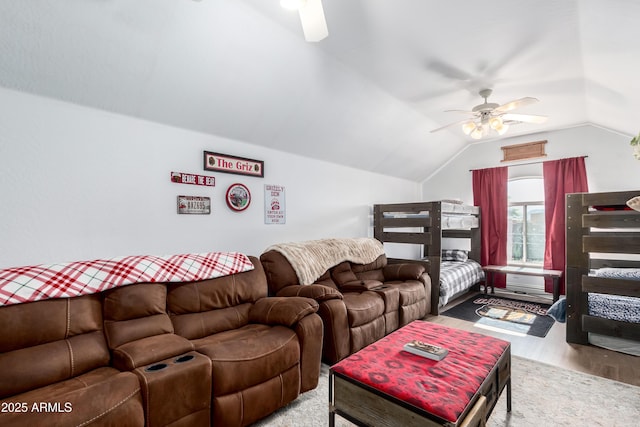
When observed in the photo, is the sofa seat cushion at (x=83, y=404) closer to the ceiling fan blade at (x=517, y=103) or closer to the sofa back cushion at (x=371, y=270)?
the sofa back cushion at (x=371, y=270)

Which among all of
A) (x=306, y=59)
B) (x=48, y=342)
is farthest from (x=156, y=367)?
(x=306, y=59)

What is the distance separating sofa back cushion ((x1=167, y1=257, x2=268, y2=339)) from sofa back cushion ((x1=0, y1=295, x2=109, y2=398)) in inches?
18.3

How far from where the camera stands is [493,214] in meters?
5.37

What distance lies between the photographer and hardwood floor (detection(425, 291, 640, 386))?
2.52 meters

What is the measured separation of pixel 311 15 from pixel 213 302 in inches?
79.7

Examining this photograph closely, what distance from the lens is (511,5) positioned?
1977 mm

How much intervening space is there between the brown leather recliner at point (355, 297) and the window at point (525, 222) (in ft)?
8.46

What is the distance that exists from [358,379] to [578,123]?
5276 mm

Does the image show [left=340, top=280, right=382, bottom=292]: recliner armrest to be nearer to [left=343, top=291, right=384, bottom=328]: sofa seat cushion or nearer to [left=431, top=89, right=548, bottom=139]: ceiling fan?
[left=343, top=291, right=384, bottom=328]: sofa seat cushion

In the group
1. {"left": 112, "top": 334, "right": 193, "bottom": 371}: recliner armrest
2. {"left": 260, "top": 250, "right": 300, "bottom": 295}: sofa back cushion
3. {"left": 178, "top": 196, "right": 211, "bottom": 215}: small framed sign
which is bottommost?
{"left": 112, "top": 334, "right": 193, "bottom": 371}: recliner armrest

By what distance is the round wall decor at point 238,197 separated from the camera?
9.83 feet

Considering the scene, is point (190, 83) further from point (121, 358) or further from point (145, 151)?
point (121, 358)

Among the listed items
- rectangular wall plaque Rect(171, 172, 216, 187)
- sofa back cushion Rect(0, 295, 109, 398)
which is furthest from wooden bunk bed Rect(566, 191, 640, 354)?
sofa back cushion Rect(0, 295, 109, 398)

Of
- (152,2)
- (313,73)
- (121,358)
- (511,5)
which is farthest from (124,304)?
(511,5)
